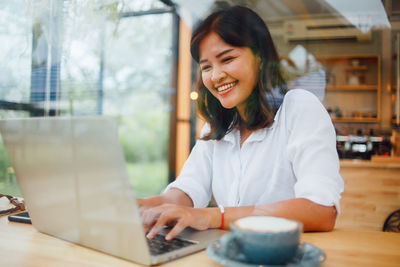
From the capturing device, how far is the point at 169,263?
53 centimetres

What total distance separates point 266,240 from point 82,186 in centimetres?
28

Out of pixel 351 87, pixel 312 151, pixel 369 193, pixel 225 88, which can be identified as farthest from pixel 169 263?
pixel 351 87

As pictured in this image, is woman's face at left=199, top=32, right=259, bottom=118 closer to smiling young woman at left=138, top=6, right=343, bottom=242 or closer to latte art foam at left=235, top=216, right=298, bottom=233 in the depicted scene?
smiling young woman at left=138, top=6, right=343, bottom=242

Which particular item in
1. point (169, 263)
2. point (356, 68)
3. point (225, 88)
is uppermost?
point (356, 68)

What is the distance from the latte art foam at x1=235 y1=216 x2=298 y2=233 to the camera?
1.40 feet

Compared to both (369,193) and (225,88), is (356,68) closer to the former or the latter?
(369,193)

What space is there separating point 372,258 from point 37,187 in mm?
576

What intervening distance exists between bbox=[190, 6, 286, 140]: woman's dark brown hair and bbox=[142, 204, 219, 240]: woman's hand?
0.36m

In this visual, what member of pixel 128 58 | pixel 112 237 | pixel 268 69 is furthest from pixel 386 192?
pixel 112 237

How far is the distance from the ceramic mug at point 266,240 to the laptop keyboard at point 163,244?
145 mm

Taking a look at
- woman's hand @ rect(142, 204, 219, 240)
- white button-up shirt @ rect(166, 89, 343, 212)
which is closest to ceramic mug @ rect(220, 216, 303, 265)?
woman's hand @ rect(142, 204, 219, 240)

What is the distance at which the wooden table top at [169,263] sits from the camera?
543 mm

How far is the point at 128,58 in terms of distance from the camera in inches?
113

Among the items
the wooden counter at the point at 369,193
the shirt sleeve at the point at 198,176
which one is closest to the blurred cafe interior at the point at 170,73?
the wooden counter at the point at 369,193
